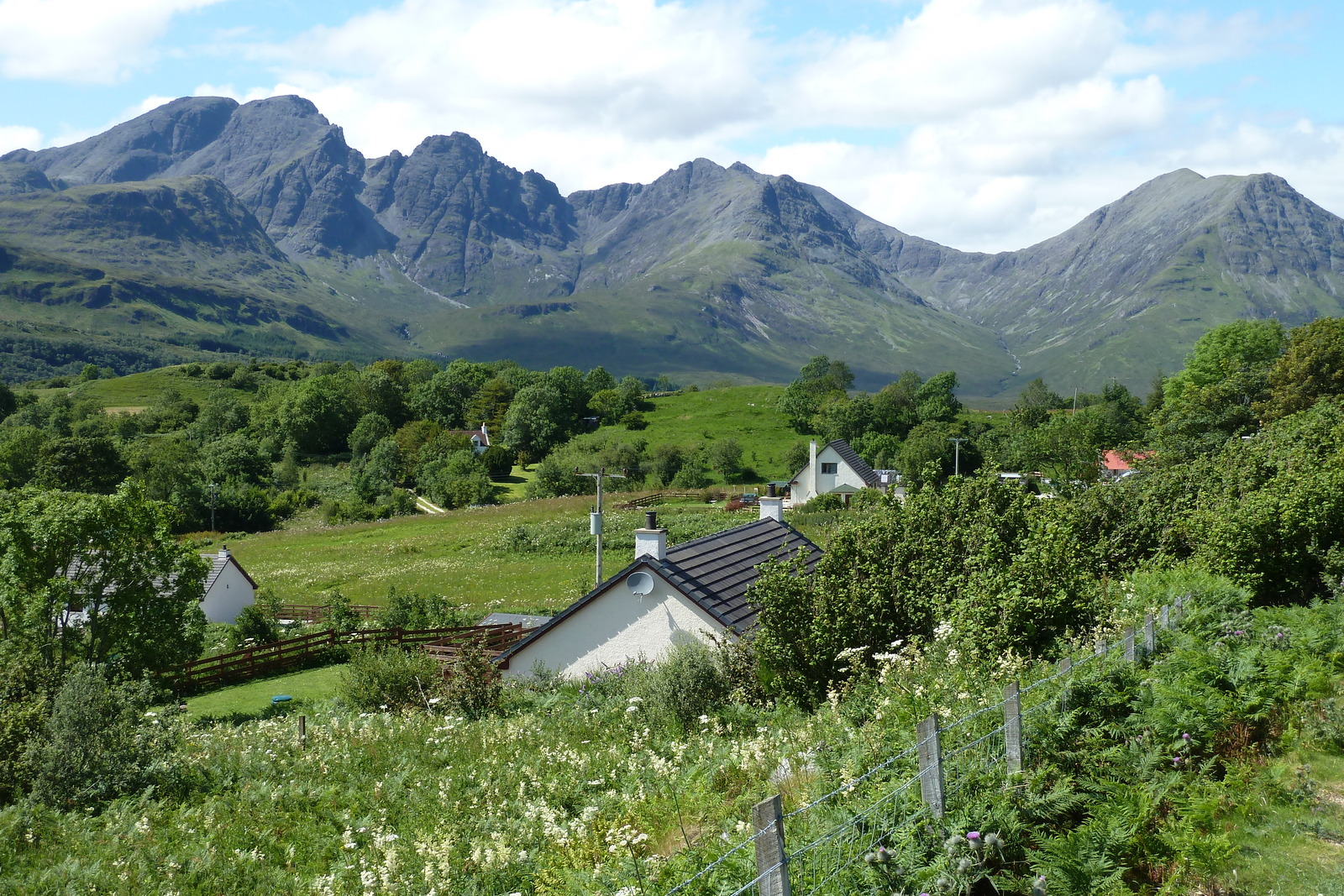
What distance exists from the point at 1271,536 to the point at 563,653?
1447 centimetres

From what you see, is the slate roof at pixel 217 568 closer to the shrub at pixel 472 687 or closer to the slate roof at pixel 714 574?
the slate roof at pixel 714 574

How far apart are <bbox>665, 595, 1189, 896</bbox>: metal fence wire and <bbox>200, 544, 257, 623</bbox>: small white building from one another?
3880 cm

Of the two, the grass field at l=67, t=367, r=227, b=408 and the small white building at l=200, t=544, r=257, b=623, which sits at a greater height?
the grass field at l=67, t=367, r=227, b=408

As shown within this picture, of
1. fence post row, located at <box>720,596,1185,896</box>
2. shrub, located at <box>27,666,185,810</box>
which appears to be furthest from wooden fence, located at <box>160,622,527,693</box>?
fence post row, located at <box>720,596,1185,896</box>

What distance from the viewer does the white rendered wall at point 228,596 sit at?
3834cm

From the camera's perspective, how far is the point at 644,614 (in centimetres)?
1872

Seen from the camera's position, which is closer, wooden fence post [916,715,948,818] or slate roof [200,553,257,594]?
wooden fence post [916,715,948,818]

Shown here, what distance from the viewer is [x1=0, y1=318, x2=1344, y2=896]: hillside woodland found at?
20.2 ft

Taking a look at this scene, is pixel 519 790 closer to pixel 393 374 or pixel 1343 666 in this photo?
pixel 1343 666

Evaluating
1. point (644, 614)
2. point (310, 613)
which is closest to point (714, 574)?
point (644, 614)

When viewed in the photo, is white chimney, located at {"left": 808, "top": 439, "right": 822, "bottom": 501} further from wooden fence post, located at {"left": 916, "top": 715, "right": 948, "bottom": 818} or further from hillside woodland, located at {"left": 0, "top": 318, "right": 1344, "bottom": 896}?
wooden fence post, located at {"left": 916, "top": 715, "right": 948, "bottom": 818}

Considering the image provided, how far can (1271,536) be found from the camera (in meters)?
14.4

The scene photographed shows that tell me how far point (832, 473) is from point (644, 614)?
62.2 meters

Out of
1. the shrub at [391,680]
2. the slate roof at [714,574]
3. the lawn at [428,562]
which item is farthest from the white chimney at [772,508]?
the lawn at [428,562]
